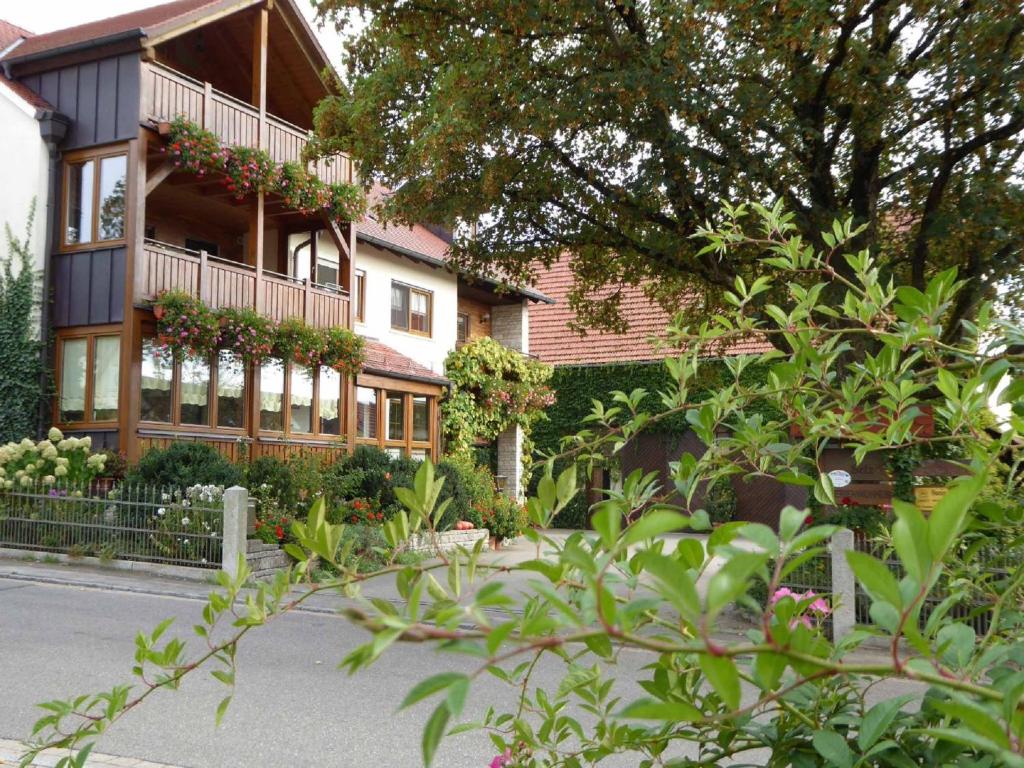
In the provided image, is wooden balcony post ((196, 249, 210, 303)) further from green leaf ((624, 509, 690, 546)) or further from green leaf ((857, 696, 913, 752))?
green leaf ((624, 509, 690, 546))

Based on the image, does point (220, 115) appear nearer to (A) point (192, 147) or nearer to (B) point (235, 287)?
(A) point (192, 147)

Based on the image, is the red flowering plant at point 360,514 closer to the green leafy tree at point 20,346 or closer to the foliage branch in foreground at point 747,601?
the green leafy tree at point 20,346

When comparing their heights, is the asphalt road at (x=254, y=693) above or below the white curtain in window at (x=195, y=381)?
below

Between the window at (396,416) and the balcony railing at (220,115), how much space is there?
452cm

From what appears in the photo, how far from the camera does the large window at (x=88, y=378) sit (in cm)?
1503

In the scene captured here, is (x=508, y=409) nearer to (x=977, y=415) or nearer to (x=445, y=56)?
(x=445, y=56)

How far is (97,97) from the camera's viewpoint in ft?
51.0

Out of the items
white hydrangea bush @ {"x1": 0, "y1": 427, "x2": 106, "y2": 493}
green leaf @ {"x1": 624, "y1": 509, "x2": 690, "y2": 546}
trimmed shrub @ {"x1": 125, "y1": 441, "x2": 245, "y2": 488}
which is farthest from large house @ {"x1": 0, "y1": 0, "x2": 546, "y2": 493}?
green leaf @ {"x1": 624, "y1": 509, "x2": 690, "y2": 546}

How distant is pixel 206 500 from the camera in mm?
12633

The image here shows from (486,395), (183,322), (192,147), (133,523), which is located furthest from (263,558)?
(486,395)

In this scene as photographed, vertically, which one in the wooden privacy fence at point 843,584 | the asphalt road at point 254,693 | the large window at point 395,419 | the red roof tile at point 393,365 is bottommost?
the asphalt road at point 254,693

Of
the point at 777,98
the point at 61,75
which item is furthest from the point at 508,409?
the point at 777,98

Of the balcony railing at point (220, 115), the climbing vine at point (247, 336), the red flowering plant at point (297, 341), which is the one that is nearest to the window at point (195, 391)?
the climbing vine at point (247, 336)

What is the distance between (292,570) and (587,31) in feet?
29.1
